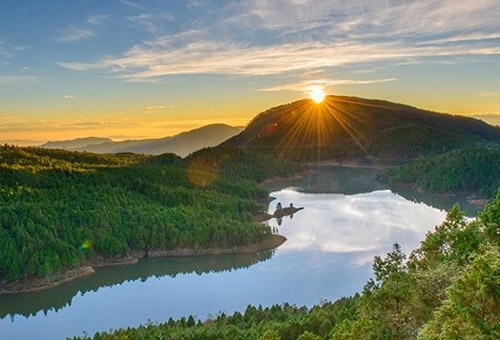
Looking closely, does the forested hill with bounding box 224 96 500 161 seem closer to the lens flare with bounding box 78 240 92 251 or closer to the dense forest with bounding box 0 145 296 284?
the dense forest with bounding box 0 145 296 284

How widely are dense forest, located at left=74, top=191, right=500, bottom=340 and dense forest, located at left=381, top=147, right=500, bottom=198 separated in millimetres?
67560

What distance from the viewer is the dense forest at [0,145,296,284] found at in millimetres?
41125

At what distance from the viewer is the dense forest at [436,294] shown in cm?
892

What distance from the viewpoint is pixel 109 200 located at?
53000 mm

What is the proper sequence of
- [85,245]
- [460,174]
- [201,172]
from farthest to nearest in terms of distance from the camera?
[460,174] < [201,172] < [85,245]

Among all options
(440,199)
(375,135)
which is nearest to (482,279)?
(440,199)

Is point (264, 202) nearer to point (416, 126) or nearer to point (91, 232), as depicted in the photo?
point (91, 232)

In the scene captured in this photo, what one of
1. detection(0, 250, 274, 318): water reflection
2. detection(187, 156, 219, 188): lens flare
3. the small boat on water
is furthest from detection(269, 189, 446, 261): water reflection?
detection(187, 156, 219, 188): lens flare

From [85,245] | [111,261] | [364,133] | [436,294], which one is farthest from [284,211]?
[364,133]

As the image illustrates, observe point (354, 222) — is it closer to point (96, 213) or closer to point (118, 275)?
point (96, 213)

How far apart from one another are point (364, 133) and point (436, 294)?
15958 centimetres

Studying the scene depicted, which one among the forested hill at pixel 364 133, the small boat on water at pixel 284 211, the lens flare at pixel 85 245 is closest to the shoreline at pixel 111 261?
the lens flare at pixel 85 245

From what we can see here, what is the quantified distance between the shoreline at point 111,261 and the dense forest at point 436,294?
60.0ft

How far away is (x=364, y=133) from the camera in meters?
169
